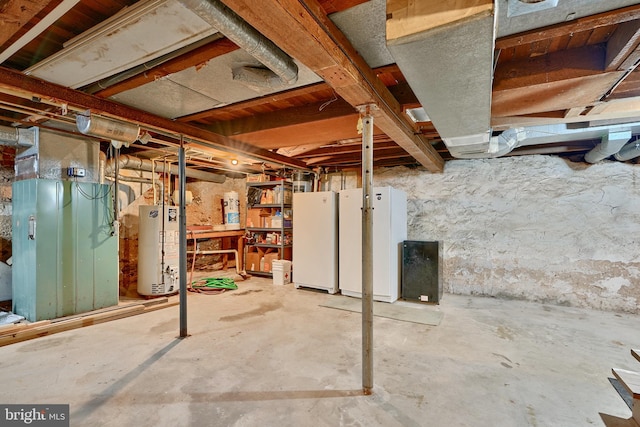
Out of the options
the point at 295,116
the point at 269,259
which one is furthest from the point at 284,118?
the point at 269,259

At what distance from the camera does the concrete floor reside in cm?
184

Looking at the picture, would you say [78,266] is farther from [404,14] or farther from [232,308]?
[404,14]

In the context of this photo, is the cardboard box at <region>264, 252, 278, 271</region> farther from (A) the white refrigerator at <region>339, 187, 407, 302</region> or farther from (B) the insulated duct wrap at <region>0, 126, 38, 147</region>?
(B) the insulated duct wrap at <region>0, 126, 38, 147</region>

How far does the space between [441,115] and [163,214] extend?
402 cm

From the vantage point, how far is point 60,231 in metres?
3.34

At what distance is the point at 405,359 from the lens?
2535 mm

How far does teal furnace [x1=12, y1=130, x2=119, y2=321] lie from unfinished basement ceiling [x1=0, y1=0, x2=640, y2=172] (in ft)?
1.57

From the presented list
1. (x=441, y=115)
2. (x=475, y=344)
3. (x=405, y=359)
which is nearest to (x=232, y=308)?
(x=405, y=359)

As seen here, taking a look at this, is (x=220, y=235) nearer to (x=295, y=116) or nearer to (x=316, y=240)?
(x=316, y=240)

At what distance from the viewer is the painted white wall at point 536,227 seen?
3.92m

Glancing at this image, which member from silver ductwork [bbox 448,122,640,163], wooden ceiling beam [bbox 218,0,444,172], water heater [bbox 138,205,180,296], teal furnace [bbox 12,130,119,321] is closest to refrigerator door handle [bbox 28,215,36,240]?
teal furnace [bbox 12,130,119,321]

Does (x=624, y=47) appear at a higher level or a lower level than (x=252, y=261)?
higher

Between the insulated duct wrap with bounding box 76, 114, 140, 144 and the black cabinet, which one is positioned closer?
the insulated duct wrap with bounding box 76, 114, 140, 144

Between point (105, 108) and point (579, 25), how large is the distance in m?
3.20
